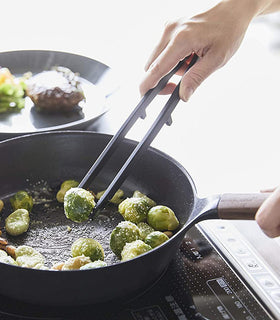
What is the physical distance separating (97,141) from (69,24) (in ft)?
5.79

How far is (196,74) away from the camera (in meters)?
1.63

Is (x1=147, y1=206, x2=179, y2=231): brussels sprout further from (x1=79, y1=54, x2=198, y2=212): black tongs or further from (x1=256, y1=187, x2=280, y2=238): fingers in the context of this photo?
(x1=256, y1=187, x2=280, y2=238): fingers

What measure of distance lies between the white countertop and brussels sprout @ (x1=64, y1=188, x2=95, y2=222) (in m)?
0.49

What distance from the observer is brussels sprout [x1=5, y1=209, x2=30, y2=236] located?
1.59 metres

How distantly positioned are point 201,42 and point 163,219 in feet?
1.94

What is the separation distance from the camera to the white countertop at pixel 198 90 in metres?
2.09

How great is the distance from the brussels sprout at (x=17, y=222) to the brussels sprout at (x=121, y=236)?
29cm

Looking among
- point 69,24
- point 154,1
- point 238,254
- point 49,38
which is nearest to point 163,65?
point 238,254

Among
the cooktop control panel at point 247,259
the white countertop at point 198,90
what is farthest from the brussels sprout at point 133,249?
the white countertop at point 198,90

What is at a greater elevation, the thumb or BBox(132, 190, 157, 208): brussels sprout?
the thumb

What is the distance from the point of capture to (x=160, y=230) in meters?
1.67

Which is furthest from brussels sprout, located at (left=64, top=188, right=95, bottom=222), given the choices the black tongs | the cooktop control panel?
the cooktop control panel

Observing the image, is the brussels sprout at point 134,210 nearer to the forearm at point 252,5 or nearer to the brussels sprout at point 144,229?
the brussels sprout at point 144,229

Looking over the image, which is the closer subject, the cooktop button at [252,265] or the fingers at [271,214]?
the fingers at [271,214]
